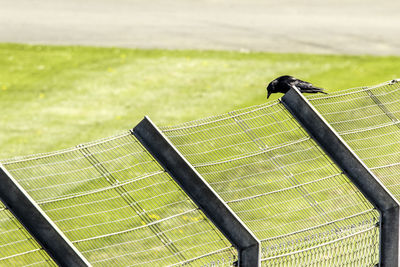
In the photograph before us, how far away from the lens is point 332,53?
15.3 metres

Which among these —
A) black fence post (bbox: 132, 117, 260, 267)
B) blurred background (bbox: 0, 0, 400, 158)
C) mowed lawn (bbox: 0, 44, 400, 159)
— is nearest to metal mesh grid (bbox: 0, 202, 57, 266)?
black fence post (bbox: 132, 117, 260, 267)

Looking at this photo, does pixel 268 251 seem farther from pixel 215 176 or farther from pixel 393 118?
pixel 393 118

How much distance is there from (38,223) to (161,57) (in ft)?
35.1

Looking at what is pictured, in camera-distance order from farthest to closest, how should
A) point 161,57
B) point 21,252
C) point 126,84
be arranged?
point 161,57, point 126,84, point 21,252

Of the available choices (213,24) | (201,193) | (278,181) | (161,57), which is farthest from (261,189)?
(213,24)

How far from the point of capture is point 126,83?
14.0m

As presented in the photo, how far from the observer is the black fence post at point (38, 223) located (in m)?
4.57

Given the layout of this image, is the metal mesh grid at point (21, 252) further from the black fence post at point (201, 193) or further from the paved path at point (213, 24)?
the paved path at point (213, 24)

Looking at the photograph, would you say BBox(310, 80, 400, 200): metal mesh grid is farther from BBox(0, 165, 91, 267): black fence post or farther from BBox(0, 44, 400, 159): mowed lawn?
BBox(0, 44, 400, 159): mowed lawn

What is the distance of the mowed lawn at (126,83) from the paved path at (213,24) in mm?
496

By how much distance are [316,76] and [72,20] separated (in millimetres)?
5492

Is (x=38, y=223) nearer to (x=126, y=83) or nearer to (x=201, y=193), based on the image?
(x=201, y=193)

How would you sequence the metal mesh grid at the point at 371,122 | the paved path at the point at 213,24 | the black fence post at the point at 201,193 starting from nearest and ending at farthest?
1. the black fence post at the point at 201,193
2. the metal mesh grid at the point at 371,122
3. the paved path at the point at 213,24

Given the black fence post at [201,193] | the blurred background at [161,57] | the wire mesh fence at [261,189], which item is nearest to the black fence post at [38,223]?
A: the wire mesh fence at [261,189]
